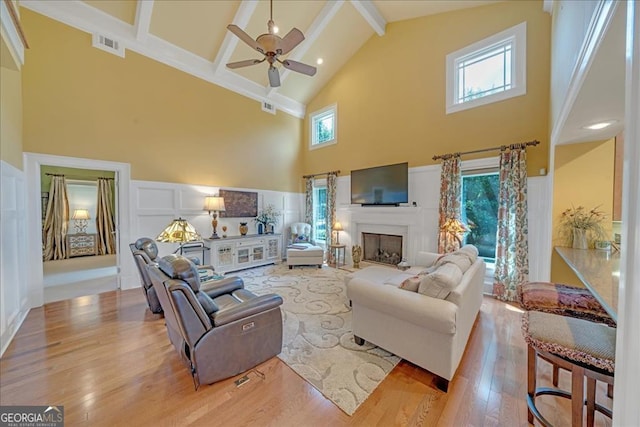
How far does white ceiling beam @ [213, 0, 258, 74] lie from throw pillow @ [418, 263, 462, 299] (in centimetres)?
513

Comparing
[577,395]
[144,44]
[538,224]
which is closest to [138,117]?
[144,44]

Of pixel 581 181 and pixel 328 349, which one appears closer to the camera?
pixel 328 349

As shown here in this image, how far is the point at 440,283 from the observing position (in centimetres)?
197

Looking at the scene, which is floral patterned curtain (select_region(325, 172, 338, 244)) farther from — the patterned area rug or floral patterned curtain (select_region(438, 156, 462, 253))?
floral patterned curtain (select_region(438, 156, 462, 253))

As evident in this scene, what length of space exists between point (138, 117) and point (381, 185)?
4987mm

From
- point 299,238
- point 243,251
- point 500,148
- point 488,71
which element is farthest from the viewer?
point 299,238

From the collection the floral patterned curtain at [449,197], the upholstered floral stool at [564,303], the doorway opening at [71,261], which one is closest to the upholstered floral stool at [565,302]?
the upholstered floral stool at [564,303]

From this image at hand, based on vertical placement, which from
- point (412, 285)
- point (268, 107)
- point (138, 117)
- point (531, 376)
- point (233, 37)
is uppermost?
point (233, 37)

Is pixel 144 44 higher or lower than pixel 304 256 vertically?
higher

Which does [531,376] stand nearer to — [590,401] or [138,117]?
[590,401]

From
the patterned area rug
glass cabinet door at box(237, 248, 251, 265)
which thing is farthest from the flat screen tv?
glass cabinet door at box(237, 248, 251, 265)

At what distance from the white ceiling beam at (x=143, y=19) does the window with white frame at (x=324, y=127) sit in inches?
159

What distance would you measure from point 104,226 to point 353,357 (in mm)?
8977

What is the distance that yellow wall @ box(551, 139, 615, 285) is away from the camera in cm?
287
